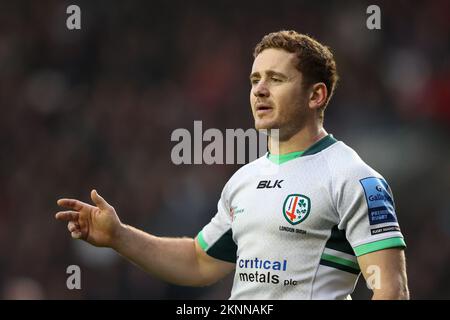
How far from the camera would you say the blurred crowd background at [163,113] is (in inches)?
422

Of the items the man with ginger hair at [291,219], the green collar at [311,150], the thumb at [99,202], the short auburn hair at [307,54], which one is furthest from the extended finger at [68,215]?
the short auburn hair at [307,54]

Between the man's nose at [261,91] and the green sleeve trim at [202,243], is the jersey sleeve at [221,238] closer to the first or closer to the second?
the green sleeve trim at [202,243]

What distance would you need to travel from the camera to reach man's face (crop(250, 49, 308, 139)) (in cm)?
446

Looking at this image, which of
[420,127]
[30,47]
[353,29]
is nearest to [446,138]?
[420,127]

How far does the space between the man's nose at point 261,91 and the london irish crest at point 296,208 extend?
549 mm

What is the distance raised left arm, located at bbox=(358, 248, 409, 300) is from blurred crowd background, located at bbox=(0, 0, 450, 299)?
19.8ft

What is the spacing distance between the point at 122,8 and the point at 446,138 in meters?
5.64

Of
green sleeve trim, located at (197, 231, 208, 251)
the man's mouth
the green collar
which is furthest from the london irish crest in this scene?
green sleeve trim, located at (197, 231, 208, 251)

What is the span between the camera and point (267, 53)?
456cm

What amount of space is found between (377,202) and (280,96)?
2.54 feet

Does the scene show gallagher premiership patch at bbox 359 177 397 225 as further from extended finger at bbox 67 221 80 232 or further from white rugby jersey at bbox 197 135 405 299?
extended finger at bbox 67 221 80 232

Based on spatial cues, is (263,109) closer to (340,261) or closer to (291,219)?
(291,219)

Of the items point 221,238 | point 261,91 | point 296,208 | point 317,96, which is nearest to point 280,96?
point 261,91
